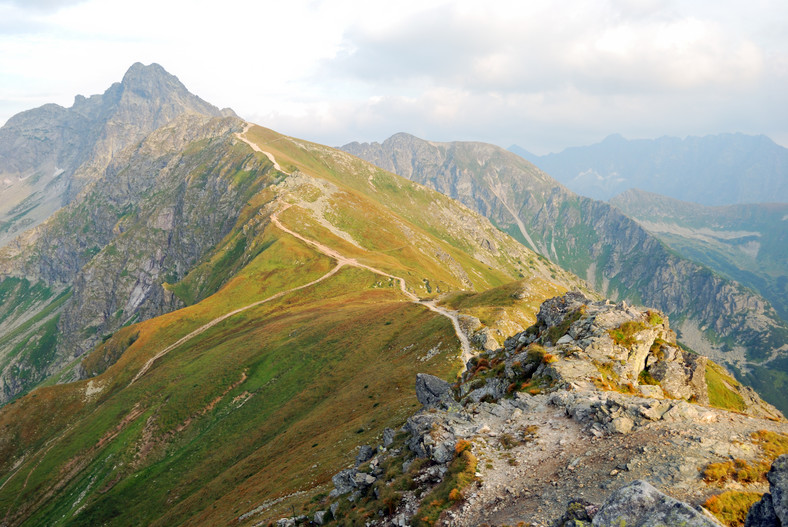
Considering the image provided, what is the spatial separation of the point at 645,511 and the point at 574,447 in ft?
36.2

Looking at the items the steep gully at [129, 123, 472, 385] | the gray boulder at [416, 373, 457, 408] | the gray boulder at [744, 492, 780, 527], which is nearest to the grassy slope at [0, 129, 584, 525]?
the steep gully at [129, 123, 472, 385]

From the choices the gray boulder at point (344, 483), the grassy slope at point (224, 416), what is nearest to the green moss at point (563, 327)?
the grassy slope at point (224, 416)

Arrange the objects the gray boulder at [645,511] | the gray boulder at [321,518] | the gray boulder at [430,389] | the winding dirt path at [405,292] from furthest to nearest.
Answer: the winding dirt path at [405,292]
the gray boulder at [430,389]
the gray boulder at [321,518]
the gray boulder at [645,511]

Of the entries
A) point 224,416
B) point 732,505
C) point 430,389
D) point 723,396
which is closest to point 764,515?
point 732,505

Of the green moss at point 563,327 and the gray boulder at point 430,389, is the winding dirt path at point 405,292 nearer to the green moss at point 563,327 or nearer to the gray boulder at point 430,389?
the gray boulder at point 430,389

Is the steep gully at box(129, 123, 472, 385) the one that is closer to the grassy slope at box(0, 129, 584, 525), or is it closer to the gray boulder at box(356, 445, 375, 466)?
the grassy slope at box(0, 129, 584, 525)

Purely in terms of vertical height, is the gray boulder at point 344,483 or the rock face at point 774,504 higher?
the rock face at point 774,504

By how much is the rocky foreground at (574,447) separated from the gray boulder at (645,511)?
0.13 ft

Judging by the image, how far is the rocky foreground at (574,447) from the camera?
19.7 m

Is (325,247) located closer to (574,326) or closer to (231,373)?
(231,373)

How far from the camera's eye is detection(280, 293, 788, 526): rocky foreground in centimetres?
1970

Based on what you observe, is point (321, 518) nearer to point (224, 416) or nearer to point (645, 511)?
point (645, 511)

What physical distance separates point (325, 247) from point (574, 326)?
6227 inches

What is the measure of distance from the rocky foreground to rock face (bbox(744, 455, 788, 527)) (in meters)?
1.84
